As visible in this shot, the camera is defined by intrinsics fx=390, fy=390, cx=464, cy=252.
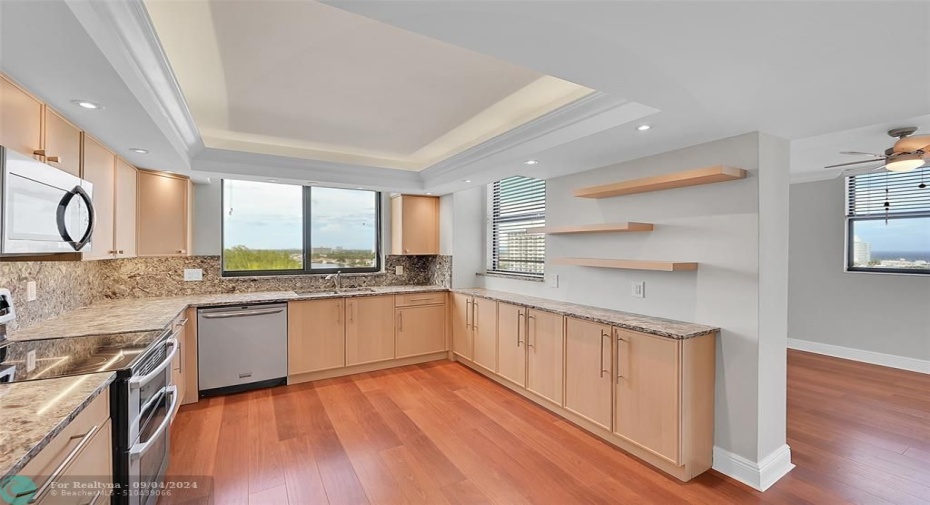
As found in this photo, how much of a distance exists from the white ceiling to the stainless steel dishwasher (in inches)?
65.0

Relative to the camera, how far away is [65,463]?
1.19 metres

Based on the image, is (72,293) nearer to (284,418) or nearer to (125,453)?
(284,418)

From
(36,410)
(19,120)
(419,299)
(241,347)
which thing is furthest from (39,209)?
(419,299)

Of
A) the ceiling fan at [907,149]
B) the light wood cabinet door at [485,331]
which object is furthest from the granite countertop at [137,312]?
the ceiling fan at [907,149]

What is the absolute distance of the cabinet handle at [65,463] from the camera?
1054 mm

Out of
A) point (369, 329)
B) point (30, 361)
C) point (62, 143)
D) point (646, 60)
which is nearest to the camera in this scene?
point (646, 60)

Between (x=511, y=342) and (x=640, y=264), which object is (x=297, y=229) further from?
(x=640, y=264)

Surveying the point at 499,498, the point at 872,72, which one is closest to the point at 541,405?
the point at 499,498

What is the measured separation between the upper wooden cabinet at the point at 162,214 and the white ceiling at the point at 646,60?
755 mm

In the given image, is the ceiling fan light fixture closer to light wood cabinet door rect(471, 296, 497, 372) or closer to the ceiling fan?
the ceiling fan

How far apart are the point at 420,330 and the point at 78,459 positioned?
11.6 feet

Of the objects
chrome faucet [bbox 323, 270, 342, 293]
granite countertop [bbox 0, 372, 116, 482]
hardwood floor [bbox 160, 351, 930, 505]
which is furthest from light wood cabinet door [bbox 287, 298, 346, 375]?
granite countertop [bbox 0, 372, 116, 482]

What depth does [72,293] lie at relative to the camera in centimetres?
298

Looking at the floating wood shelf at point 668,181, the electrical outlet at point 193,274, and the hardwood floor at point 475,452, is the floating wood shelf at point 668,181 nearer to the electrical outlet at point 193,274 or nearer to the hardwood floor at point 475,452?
the hardwood floor at point 475,452
